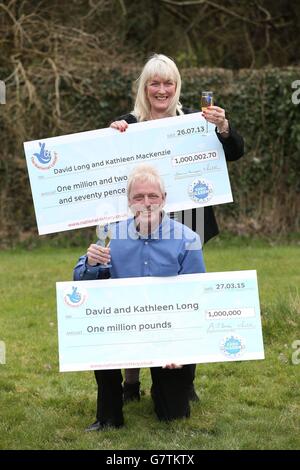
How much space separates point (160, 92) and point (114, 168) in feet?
1.69

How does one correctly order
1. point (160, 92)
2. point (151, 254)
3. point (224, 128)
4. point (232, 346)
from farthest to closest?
point (160, 92), point (224, 128), point (151, 254), point (232, 346)

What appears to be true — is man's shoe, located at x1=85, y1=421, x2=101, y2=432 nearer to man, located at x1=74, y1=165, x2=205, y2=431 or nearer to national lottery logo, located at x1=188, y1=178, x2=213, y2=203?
man, located at x1=74, y1=165, x2=205, y2=431

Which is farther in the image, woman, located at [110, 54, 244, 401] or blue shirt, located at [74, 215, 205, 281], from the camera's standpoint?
woman, located at [110, 54, 244, 401]

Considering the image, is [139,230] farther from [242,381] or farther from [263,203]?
[263,203]

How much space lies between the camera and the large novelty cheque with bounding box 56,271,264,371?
13.3ft

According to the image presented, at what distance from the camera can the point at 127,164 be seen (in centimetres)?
441

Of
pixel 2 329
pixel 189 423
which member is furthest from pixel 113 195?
pixel 2 329

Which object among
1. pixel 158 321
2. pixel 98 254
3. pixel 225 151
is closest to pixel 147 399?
pixel 158 321

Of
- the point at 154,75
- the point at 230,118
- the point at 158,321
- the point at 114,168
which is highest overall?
the point at 230,118

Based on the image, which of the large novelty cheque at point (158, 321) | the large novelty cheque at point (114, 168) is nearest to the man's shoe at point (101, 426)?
the large novelty cheque at point (158, 321)

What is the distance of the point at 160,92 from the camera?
444 cm

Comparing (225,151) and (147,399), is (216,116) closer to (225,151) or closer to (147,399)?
(225,151)

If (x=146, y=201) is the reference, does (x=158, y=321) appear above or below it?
below

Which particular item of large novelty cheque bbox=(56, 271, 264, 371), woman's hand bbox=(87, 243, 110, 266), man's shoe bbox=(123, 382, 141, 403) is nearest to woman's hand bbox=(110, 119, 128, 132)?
woman's hand bbox=(87, 243, 110, 266)
